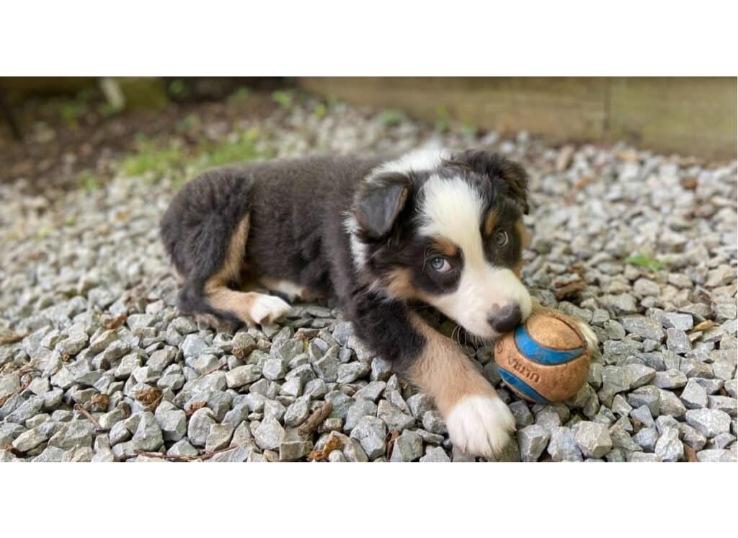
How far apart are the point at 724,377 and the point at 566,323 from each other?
0.87 m

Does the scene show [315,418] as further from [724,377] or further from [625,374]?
[724,377]

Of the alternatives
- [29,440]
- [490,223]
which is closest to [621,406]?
[490,223]

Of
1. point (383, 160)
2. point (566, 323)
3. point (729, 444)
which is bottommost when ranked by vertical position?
point (729, 444)

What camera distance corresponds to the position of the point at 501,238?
301cm

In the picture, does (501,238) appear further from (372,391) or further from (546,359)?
(372,391)

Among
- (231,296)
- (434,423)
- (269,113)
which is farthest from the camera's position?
(269,113)

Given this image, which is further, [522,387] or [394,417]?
[394,417]

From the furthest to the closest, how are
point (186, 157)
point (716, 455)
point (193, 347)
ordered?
1. point (186, 157)
2. point (193, 347)
3. point (716, 455)

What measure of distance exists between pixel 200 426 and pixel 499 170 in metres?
2.04

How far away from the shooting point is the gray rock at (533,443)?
262 cm

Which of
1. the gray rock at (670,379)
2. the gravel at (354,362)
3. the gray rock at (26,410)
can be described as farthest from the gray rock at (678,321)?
the gray rock at (26,410)

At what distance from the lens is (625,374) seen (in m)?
2.93

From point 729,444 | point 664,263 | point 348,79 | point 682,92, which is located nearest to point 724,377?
point 729,444

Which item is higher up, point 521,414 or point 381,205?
point 381,205
